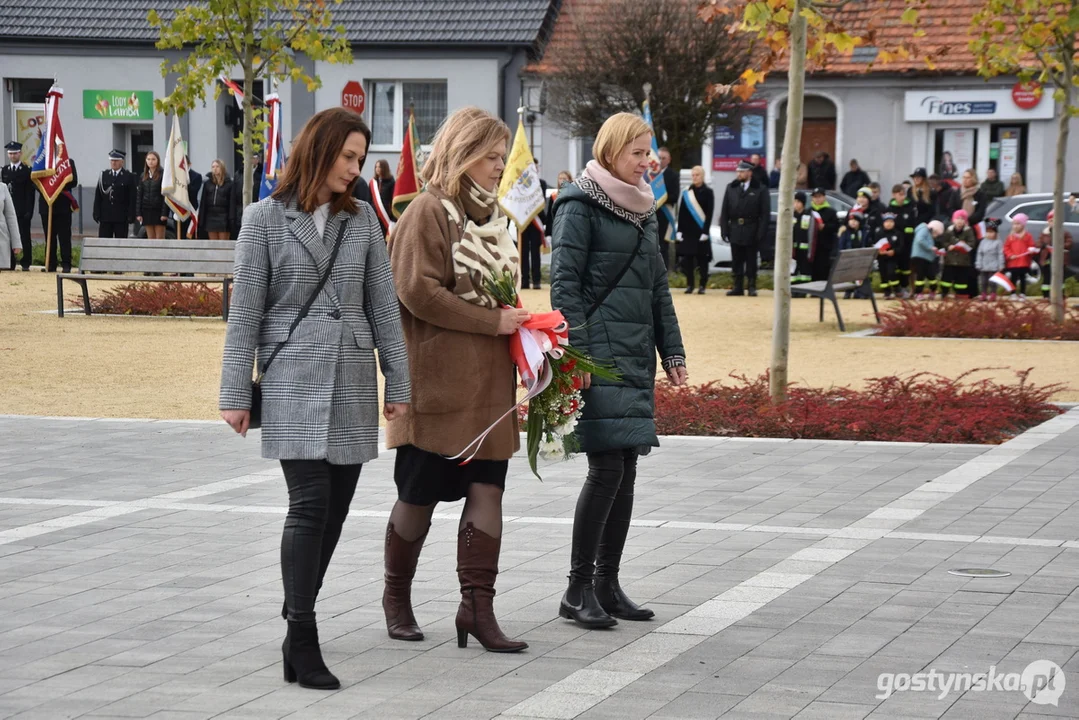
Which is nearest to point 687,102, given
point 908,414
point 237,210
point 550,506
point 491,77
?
point 491,77

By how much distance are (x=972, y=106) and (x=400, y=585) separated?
30794 millimetres

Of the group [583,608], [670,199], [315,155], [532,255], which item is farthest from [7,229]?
[315,155]

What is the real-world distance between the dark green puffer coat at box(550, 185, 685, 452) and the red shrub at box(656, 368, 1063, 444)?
498 centimetres

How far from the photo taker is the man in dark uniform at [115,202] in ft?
93.9

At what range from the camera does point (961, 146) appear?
3466 cm

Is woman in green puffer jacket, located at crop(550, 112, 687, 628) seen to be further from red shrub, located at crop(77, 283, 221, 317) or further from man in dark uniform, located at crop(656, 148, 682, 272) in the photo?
man in dark uniform, located at crop(656, 148, 682, 272)

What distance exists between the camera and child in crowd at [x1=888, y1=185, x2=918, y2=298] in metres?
24.2

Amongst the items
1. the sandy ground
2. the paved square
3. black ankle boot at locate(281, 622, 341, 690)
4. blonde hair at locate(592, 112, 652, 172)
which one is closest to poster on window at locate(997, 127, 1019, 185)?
the sandy ground

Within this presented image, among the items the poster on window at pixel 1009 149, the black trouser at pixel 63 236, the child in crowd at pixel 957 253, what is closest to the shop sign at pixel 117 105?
the black trouser at pixel 63 236

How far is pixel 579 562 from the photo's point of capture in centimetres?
589

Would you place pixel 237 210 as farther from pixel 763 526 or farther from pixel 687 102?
pixel 763 526

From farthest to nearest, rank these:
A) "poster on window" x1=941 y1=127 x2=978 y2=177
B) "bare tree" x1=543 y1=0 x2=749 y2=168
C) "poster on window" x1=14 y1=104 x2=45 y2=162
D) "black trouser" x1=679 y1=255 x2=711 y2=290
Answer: "poster on window" x1=14 y1=104 x2=45 y2=162, "poster on window" x1=941 y1=127 x2=978 y2=177, "bare tree" x1=543 y1=0 x2=749 y2=168, "black trouser" x1=679 y1=255 x2=711 y2=290

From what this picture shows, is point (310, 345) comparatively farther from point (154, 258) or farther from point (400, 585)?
point (154, 258)

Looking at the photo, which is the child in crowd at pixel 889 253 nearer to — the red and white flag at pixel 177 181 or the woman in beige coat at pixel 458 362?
the red and white flag at pixel 177 181
